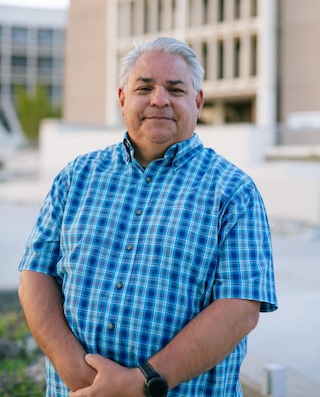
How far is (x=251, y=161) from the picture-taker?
19531mm

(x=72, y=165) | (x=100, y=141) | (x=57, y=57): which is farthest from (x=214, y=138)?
(x=57, y=57)

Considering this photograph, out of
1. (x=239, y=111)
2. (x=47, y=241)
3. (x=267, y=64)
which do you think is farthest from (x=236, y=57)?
(x=47, y=241)

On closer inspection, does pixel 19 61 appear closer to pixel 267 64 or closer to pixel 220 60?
pixel 220 60

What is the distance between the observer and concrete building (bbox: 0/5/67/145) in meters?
82.4

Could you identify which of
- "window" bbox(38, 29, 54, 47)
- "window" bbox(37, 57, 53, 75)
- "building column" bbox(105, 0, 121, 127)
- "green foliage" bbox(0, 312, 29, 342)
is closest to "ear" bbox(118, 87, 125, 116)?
"green foliage" bbox(0, 312, 29, 342)

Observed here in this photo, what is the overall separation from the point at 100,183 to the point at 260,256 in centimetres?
63

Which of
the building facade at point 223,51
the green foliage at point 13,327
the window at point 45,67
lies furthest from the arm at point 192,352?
the window at point 45,67

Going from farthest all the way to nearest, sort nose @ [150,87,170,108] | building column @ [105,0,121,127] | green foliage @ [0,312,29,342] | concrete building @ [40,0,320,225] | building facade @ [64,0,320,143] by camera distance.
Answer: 1. building column @ [105,0,121,127]
2. building facade @ [64,0,320,143]
3. concrete building @ [40,0,320,225]
4. green foliage @ [0,312,29,342]
5. nose @ [150,87,170,108]

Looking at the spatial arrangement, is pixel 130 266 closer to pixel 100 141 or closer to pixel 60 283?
pixel 60 283

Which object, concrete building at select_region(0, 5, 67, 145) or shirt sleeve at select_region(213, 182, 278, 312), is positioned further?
concrete building at select_region(0, 5, 67, 145)

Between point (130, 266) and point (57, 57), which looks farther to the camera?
point (57, 57)

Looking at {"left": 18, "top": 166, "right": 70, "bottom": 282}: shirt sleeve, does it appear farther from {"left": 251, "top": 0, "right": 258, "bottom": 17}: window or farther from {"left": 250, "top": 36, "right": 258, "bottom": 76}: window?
{"left": 251, "top": 0, "right": 258, "bottom": 17}: window

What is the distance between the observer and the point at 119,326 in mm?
2182

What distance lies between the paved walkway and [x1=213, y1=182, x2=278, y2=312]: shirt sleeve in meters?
1.80
